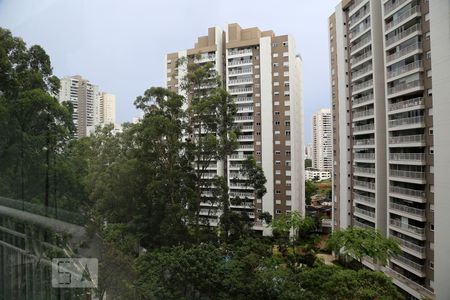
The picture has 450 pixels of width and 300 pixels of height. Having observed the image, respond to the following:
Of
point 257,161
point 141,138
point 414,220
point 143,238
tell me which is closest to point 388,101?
point 414,220

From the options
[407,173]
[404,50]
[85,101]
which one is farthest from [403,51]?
[85,101]

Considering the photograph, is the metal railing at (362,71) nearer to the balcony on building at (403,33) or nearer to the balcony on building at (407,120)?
the balcony on building at (403,33)

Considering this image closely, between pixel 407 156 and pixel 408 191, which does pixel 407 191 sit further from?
pixel 407 156

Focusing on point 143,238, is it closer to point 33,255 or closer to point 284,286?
point 33,255

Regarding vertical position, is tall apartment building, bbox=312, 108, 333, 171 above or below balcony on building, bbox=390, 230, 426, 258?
above

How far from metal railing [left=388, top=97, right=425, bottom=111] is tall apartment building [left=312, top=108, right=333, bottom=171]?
1.42 feet

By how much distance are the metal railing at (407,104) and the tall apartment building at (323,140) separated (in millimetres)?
434

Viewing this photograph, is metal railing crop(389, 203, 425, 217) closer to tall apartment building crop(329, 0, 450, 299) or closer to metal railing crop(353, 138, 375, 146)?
tall apartment building crop(329, 0, 450, 299)

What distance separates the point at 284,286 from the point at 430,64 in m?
1.25

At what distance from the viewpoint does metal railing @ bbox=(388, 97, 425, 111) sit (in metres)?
1.57

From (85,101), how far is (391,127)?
1803 millimetres

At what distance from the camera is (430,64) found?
155 cm

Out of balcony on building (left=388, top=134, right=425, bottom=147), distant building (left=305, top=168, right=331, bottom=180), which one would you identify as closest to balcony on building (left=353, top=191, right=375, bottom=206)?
distant building (left=305, top=168, right=331, bottom=180)

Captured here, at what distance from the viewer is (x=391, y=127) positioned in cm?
169
